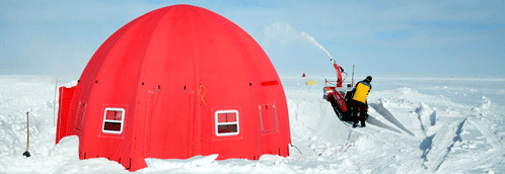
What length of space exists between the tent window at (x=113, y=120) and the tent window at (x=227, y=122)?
7.21ft

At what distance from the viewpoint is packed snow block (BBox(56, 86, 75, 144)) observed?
10320mm

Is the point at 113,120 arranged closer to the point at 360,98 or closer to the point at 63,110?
the point at 63,110

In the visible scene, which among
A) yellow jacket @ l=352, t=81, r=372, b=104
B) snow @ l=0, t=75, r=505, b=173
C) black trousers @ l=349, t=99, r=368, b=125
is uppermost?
yellow jacket @ l=352, t=81, r=372, b=104

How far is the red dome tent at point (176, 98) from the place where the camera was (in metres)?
7.88

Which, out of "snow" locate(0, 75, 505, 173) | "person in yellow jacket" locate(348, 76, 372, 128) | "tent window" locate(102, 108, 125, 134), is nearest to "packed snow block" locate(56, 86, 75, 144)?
"snow" locate(0, 75, 505, 173)

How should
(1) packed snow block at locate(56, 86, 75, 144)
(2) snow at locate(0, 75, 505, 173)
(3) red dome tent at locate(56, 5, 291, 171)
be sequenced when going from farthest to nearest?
(1) packed snow block at locate(56, 86, 75, 144), (3) red dome tent at locate(56, 5, 291, 171), (2) snow at locate(0, 75, 505, 173)

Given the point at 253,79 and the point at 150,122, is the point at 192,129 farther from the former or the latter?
the point at 253,79

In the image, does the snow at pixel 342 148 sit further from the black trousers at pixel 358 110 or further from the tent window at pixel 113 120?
the tent window at pixel 113 120

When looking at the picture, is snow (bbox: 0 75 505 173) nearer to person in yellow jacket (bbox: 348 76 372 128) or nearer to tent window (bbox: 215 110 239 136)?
person in yellow jacket (bbox: 348 76 372 128)

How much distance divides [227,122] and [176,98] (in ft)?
4.25

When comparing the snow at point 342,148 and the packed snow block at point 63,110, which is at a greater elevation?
the packed snow block at point 63,110

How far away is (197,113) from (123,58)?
2434 millimetres

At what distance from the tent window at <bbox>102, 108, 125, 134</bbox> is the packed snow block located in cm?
274

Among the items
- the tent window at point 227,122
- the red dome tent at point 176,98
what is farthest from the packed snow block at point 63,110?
the tent window at point 227,122
